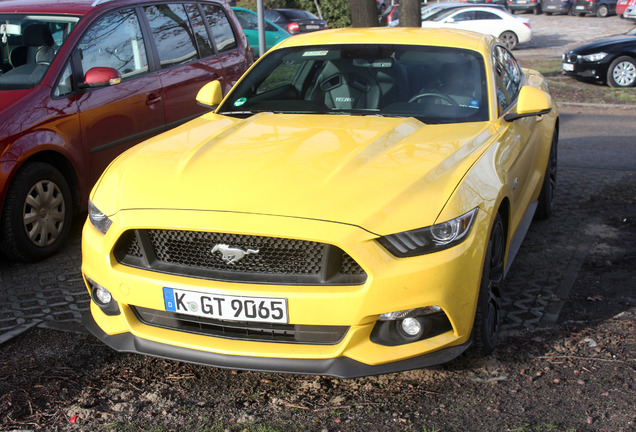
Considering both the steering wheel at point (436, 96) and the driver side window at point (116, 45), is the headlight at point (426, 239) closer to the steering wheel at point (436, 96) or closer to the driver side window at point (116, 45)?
the steering wheel at point (436, 96)

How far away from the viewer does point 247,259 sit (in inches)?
130

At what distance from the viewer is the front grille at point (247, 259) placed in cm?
321

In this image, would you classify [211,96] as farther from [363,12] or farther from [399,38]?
[363,12]

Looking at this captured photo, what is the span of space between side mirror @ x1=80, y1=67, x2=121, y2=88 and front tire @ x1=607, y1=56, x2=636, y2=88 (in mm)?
12115

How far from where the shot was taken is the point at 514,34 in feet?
84.9

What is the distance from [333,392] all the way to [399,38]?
2626 millimetres

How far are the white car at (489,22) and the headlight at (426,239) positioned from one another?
2333cm

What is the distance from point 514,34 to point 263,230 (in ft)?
80.4

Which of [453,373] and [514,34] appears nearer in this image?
[453,373]

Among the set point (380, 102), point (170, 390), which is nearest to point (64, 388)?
point (170, 390)

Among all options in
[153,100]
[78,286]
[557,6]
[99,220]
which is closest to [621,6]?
[557,6]

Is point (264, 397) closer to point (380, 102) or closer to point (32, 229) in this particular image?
point (380, 102)

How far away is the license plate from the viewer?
3.20m

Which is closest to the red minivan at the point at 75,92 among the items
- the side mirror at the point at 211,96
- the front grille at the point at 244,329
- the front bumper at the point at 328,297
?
the side mirror at the point at 211,96
